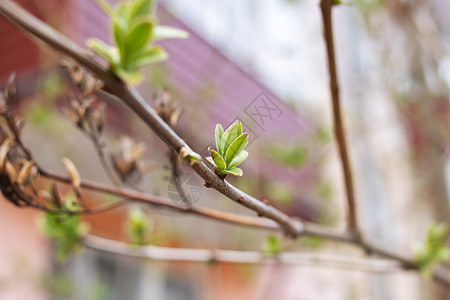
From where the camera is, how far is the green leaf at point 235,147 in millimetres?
414

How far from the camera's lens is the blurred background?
222 centimetres

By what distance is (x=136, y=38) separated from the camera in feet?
1.78

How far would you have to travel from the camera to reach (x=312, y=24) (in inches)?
131

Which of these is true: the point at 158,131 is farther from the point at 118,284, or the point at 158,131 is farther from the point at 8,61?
the point at 118,284

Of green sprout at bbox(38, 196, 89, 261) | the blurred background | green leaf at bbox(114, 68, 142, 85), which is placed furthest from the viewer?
the blurred background

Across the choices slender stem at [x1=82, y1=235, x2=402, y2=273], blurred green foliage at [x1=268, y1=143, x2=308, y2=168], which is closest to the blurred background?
blurred green foliage at [x1=268, y1=143, x2=308, y2=168]

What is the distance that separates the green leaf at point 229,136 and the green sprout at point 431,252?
59 centimetres

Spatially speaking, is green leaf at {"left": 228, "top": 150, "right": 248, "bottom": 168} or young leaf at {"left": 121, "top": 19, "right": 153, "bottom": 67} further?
young leaf at {"left": 121, "top": 19, "right": 153, "bottom": 67}

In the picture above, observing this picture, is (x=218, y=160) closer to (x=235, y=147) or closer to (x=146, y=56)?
(x=235, y=147)

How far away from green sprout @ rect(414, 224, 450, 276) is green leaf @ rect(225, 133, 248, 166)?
59 cm

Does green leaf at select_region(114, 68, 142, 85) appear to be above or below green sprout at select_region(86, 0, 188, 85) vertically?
below

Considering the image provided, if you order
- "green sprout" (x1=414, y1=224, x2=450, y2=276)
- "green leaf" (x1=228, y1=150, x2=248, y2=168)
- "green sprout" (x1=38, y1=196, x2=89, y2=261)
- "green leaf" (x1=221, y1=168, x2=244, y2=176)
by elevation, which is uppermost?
"green leaf" (x1=228, y1=150, x2=248, y2=168)

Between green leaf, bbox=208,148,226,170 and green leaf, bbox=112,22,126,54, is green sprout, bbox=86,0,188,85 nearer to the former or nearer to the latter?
green leaf, bbox=112,22,126,54

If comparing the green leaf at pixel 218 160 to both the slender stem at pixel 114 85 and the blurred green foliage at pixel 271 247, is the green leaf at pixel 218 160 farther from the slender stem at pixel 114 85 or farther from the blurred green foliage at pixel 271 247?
the blurred green foliage at pixel 271 247
